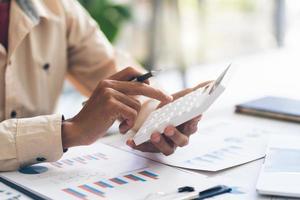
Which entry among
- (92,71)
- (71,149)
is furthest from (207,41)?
(71,149)

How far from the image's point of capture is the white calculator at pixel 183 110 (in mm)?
854

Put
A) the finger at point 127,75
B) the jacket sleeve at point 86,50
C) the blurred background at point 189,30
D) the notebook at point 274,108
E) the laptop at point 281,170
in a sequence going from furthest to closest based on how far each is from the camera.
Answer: the blurred background at point 189,30
the jacket sleeve at point 86,50
the notebook at point 274,108
the finger at point 127,75
the laptop at point 281,170

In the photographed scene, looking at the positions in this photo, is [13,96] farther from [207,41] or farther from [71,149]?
[207,41]

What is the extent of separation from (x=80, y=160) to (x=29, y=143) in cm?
10

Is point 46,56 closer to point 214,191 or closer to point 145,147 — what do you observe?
point 145,147

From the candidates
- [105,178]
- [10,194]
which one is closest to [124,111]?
[105,178]

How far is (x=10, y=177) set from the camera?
0.89 m

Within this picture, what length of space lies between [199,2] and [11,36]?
302 cm

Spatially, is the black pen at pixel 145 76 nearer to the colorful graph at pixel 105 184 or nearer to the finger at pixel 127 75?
the finger at pixel 127 75

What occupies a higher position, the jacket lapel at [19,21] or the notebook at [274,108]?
the jacket lapel at [19,21]

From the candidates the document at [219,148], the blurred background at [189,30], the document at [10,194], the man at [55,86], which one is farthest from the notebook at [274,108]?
the blurred background at [189,30]

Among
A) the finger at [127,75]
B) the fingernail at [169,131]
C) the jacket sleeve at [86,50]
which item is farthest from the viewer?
the jacket sleeve at [86,50]

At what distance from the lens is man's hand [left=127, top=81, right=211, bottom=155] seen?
0.91m

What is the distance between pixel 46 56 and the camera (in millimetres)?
1373
